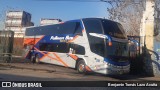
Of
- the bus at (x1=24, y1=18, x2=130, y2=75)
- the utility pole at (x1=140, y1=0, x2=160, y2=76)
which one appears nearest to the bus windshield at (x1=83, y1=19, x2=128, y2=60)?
the bus at (x1=24, y1=18, x2=130, y2=75)

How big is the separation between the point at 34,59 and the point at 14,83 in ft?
47.1

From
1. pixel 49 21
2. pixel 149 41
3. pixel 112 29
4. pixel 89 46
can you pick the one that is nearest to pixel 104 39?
pixel 112 29

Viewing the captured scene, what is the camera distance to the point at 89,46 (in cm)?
1523

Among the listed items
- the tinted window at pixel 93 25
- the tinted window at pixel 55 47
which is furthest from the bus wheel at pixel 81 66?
the tinted window at pixel 93 25

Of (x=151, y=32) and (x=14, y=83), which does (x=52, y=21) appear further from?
(x=14, y=83)

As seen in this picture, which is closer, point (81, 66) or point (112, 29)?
point (112, 29)

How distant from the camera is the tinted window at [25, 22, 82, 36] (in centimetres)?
1658

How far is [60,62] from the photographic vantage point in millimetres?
17750

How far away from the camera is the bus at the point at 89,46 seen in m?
14.6

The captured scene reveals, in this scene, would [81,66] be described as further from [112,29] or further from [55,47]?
[55,47]

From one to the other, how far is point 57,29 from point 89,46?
150 inches

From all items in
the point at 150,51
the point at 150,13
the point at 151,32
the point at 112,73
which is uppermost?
the point at 150,13

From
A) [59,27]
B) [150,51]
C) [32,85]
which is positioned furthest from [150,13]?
[32,85]

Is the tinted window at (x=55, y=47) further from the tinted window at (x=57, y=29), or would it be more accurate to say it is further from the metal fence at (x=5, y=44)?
the metal fence at (x=5, y=44)
